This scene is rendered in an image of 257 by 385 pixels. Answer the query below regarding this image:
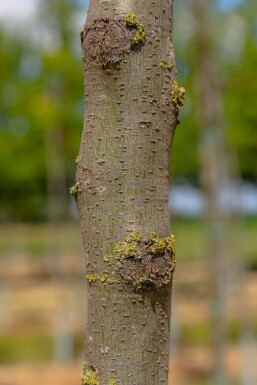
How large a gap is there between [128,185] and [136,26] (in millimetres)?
215

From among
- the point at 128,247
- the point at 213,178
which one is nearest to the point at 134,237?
the point at 128,247

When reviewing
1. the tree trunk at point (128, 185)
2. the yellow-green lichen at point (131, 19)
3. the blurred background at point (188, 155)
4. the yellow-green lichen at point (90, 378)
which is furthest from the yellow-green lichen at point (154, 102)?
the blurred background at point (188, 155)

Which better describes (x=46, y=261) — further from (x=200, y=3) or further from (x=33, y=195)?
(x=200, y=3)

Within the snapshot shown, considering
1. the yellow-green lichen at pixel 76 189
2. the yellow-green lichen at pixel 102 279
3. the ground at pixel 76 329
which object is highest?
the ground at pixel 76 329

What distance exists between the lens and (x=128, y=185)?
975 mm

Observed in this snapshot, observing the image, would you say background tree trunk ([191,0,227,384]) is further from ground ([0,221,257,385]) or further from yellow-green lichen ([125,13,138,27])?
yellow-green lichen ([125,13,138,27])

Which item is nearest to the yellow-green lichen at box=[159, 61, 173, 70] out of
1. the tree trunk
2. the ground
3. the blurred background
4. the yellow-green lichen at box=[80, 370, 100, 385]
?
the tree trunk

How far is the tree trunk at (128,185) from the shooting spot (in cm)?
98

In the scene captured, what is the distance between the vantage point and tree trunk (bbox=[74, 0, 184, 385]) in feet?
3.21

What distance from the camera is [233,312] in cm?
1366

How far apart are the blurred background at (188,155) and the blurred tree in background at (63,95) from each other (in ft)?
0.06

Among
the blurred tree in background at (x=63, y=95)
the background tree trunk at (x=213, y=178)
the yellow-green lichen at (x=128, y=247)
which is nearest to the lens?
the yellow-green lichen at (x=128, y=247)

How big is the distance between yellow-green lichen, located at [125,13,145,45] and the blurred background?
12.9 feet

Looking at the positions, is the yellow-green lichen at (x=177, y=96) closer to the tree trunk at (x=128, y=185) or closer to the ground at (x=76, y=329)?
the tree trunk at (x=128, y=185)
